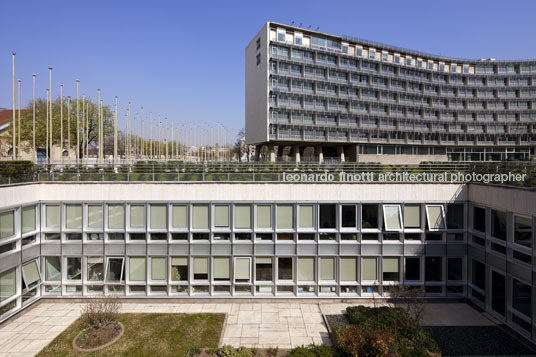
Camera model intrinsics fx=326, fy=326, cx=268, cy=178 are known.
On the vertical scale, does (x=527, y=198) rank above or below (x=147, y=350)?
above

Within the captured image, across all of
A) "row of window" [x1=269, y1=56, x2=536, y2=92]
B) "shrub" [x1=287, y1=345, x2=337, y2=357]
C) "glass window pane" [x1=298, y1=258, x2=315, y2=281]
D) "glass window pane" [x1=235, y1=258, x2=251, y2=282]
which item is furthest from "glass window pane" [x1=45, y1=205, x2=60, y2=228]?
"row of window" [x1=269, y1=56, x2=536, y2=92]

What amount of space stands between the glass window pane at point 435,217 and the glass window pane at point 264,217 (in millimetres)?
7729

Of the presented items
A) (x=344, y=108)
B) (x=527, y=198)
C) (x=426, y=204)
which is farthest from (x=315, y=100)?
(x=527, y=198)

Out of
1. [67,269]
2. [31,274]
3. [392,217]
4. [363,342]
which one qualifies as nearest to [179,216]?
[67,269]

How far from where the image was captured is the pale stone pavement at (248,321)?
12.2 meters

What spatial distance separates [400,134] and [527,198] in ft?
174

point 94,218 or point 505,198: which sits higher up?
point 505,198

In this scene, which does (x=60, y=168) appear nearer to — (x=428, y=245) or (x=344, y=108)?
(x=428, y=245)

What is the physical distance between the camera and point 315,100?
53562 mm

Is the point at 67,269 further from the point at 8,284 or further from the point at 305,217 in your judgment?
the point at 305,217

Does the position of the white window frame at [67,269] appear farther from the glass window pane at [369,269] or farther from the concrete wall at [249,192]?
the glass window pane at [369,269]

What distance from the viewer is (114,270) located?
1585 centimetres

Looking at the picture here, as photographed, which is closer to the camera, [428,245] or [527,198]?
[527,198]

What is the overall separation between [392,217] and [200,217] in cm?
936
